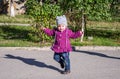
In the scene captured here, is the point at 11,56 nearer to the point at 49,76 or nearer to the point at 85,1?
the point at 49,76

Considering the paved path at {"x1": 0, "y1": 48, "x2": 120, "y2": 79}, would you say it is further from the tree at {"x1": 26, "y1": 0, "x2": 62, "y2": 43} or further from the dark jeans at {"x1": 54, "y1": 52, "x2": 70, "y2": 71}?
the tree at {"x1": 26, "y1": 0, "x2": 62, "y2": 43}

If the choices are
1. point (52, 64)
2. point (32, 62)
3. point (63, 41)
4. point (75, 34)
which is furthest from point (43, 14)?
point (75, 34)

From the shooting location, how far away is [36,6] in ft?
42.2

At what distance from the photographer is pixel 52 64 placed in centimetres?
941

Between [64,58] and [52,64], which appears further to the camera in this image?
[52,64]

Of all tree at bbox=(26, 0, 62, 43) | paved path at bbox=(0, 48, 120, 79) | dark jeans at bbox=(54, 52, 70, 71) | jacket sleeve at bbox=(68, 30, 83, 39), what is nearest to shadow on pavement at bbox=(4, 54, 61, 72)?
paved path at bbox=(0, 48, 120, 79)

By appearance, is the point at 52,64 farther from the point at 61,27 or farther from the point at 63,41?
the point at 61,27

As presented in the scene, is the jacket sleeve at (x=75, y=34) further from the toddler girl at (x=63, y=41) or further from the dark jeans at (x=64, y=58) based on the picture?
the dark jeans at (x=64, y=58)

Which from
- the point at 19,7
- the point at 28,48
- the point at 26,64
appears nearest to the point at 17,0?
the point at 19,7

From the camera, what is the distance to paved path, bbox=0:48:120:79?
8172mm

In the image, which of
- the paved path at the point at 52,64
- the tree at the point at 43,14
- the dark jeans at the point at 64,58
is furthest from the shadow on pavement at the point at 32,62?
the tree at the point at 43,14

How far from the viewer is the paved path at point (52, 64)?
8.17m

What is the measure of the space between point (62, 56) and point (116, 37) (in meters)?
7.05

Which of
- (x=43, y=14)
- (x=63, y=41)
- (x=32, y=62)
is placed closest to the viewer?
(x=63, y=41)
